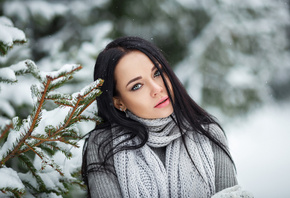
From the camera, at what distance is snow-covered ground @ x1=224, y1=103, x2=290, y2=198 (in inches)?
172

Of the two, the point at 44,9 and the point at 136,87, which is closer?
the point at 136,87

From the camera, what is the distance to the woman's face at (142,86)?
157 centimetres

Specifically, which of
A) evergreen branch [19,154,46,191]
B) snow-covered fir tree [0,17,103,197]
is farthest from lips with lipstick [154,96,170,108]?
evergreen branch [19,154,46,191]

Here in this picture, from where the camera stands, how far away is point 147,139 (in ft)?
5.33

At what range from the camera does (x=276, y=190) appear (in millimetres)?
4344

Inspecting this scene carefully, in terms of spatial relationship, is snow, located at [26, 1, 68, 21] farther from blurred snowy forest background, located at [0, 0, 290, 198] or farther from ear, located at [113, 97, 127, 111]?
ear, located at [113, 97, 127, 111]

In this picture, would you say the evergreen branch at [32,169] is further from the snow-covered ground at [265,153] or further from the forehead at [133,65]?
the snow-covered ground at [265,153]

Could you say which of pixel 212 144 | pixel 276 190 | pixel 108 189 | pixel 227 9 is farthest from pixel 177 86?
pixel 276 190

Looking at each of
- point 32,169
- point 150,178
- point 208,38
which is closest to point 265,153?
point 208,38

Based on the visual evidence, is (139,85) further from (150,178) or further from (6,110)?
(6,110)

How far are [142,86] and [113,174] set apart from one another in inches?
16.6

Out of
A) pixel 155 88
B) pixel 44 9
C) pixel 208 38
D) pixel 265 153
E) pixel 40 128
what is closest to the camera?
pixel 40 128

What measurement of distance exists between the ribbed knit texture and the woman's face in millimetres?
193

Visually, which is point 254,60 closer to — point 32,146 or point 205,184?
point 205,184
